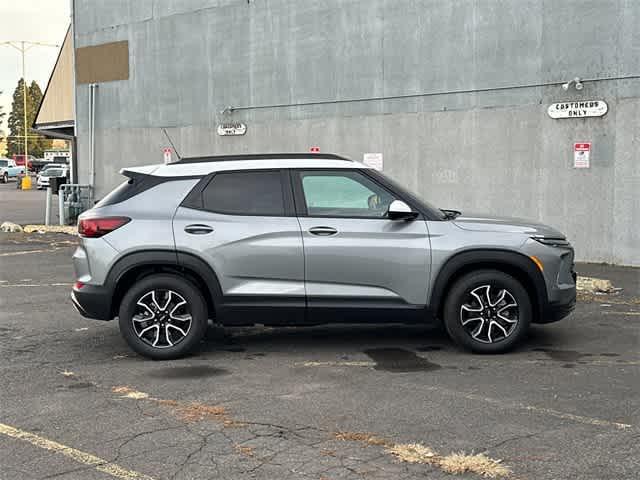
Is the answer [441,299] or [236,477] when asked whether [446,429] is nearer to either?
[236,477]

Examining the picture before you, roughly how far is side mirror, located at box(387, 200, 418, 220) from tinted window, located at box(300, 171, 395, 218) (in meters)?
0.13

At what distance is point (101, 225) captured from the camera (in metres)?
7.44

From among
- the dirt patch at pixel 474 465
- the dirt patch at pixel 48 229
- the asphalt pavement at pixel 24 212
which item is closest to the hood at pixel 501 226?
the dirt patch at pixel 474 465

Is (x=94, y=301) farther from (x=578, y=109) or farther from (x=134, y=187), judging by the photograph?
(x=578, y=109)

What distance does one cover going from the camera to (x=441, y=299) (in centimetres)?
752

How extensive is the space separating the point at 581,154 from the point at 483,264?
7.34 meters

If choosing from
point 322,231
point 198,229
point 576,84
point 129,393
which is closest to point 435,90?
point 576,84

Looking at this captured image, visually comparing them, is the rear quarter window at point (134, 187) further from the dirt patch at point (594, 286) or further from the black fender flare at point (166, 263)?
the dirt patch at point (594, 286)

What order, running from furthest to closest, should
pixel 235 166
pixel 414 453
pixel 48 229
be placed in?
pixel 48 229, pixel 235 166, pixel 414 453

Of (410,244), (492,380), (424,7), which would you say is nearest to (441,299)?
(410,244)

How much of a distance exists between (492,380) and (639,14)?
891 centimetres

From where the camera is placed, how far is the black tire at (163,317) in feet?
24.2

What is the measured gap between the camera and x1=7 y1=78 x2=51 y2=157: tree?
397ft

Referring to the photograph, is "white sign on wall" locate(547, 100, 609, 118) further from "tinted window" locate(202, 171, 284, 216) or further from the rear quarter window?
the rear quarter window
